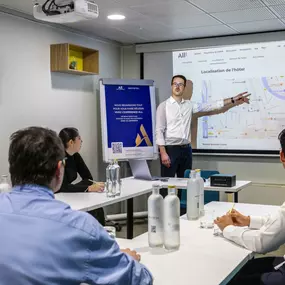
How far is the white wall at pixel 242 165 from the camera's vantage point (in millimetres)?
5379

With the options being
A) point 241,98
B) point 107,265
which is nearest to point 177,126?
point 241,98

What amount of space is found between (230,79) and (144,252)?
3.97 m

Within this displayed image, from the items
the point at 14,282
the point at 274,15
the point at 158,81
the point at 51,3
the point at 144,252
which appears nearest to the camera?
the point at 14,282

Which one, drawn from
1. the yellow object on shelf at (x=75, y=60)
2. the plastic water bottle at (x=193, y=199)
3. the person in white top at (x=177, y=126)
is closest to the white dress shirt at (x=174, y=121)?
the person in white top at (x=177, y=126)

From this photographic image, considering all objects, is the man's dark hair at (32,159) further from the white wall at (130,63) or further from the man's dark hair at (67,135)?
the white wall at (130,63)

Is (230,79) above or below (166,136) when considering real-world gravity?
above

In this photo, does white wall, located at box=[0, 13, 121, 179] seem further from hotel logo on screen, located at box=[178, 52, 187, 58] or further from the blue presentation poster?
hotel logo on screen, located at box=[178, 52, 187, 58]

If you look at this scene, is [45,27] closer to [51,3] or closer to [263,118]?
[51,3]

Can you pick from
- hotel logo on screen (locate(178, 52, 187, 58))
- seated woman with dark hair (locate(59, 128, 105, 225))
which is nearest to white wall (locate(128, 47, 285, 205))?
hotel logo on screen (locate(178, 52, 187, 58))

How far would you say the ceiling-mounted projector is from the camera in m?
3.08

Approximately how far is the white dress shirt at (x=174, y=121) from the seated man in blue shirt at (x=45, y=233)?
403 centimetres

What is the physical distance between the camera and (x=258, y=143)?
17.9ft

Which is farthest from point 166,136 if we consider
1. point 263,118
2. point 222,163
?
point 263,118

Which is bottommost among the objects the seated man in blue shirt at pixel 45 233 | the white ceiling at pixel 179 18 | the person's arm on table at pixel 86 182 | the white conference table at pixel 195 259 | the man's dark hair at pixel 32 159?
the white conference table at pixel 195 259
